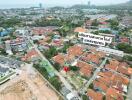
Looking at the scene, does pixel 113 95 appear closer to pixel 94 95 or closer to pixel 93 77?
pixel 94 95

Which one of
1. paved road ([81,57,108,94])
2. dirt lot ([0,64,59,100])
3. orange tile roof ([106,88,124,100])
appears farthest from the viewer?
paved road ([81,57,108,94])

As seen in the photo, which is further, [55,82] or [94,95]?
[55,82]

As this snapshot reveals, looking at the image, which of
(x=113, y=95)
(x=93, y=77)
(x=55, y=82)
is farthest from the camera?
(x=93, y=77)

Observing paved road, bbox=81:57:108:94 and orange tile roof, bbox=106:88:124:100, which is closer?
orange tile roof, bbox=106:88:124:100

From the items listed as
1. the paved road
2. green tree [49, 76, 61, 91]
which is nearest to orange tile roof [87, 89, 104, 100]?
the paved road

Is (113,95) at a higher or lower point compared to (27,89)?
higher

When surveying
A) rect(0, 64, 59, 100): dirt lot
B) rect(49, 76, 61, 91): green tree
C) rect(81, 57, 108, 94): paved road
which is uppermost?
rect(49, 76, 61, 91): green tree

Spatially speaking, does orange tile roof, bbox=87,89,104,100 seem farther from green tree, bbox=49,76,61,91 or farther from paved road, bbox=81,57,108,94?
green tree, bbox=49,76,61,91

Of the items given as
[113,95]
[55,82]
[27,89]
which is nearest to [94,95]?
[113,95]
